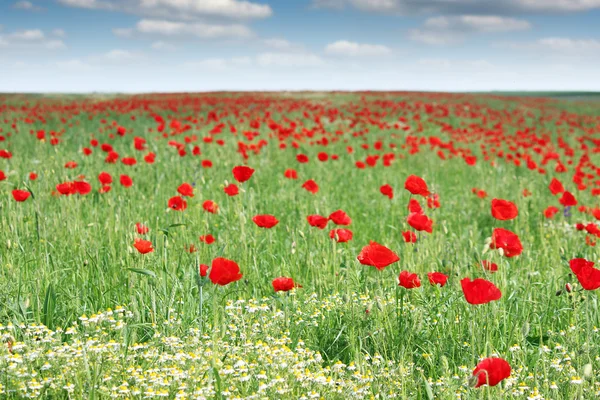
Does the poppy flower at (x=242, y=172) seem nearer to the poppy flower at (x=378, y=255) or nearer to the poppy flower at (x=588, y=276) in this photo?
the poppy flower at (x=378, y=255)

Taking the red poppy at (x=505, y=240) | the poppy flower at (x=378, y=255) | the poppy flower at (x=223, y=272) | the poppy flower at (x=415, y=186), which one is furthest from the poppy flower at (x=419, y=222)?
the poppy flower at (x=223, y=272)

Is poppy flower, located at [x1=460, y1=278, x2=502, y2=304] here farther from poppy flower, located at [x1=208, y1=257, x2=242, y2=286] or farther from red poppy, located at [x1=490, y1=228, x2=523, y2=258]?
poppy flower, located at [x1=208, y1=257, x2=242, y2=286]

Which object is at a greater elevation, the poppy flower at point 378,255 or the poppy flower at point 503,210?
the poppy flower at point 503,210

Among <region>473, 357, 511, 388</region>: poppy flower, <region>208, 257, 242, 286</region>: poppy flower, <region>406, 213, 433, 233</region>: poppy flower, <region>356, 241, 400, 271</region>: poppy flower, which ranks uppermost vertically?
<region>406, 213, 433, 233</region>: poppy flower

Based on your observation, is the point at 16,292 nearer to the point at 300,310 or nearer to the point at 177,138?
the point at 300,310

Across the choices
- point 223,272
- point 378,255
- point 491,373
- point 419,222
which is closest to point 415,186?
point 419,222

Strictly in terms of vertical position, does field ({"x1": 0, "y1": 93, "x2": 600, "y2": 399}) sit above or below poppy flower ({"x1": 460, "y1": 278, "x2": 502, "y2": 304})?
below

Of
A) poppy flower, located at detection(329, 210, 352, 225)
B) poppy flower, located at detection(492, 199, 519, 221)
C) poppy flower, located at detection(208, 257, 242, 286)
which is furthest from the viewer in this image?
poppy flower, located at detection(329, 210, 352, 225)

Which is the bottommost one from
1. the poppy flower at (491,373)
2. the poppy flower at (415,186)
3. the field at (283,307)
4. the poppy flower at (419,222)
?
the field at (283,307)

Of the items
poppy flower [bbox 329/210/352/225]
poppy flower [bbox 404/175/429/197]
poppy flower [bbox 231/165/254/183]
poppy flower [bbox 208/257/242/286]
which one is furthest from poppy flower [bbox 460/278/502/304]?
poppy flower [bbox 231/165/254/183]

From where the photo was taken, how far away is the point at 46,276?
10.6 ft

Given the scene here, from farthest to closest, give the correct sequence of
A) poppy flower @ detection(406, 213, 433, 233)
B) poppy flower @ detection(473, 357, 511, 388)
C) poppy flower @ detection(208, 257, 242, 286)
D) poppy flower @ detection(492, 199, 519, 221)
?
poppy flower @ detection(492, 199, 519, 221), poppy flower @ detection(406, 213, 433, 233), poppy flower @ detection(208, 257, 242, 286), poppy flower @ detection(473, 357, 511, 388)

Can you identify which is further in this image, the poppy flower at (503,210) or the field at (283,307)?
the poppy flower at (503,210)

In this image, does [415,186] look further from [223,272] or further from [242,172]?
[223,272]
